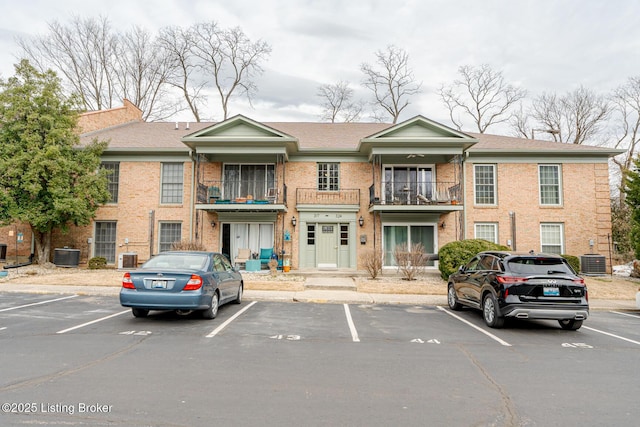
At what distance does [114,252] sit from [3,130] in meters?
6.89

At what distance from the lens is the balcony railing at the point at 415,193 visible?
58.2 feet

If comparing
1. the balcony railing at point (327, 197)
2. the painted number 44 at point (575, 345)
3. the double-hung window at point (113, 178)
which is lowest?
the painted number 44 at point (575, 345)

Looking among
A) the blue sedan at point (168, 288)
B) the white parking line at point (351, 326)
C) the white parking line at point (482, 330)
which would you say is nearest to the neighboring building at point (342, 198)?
the white parking line at point (351, 326)

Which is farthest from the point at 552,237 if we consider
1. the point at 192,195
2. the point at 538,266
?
the point at 192,195

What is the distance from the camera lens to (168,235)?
1888 cm

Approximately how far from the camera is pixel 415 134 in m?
18.0

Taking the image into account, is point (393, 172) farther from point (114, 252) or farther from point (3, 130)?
point (3, 130)

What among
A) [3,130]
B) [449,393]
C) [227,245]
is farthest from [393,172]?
[3,130]

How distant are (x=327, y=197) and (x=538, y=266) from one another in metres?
11.8

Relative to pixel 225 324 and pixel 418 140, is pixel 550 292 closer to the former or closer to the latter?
pixel 225 324

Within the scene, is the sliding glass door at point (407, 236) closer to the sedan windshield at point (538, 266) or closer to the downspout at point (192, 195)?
the downspout at point (192, 195)

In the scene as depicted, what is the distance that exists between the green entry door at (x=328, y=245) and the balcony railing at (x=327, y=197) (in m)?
1.16

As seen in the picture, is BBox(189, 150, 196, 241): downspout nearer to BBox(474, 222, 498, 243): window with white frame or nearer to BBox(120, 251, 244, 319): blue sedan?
BBox(120, 251, 244, 319): blue sedan

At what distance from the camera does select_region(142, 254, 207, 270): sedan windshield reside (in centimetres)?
817
